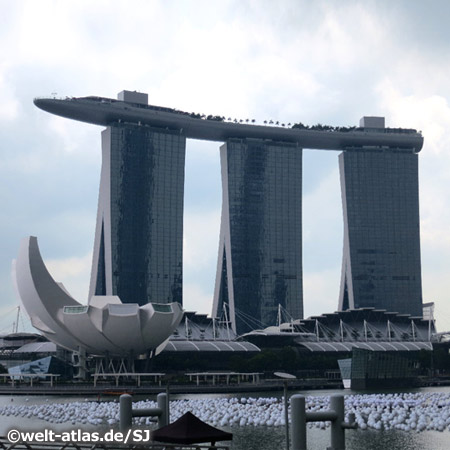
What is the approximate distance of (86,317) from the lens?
11750 centimetres

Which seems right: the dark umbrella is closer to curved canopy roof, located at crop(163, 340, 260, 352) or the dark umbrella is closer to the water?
the water

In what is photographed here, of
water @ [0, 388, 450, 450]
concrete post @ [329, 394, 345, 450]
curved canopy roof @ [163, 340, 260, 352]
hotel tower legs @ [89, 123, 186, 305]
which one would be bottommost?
water @ [0, 388, 450, 450]

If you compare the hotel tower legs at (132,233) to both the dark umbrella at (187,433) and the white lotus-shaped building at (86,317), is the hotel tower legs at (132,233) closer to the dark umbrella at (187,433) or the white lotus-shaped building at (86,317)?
the white lotus-shaped building at (86,317)

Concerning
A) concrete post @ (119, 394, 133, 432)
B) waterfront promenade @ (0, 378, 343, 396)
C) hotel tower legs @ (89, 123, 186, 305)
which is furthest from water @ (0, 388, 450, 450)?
hotel tower legs @ (89, 123, 186, 305)

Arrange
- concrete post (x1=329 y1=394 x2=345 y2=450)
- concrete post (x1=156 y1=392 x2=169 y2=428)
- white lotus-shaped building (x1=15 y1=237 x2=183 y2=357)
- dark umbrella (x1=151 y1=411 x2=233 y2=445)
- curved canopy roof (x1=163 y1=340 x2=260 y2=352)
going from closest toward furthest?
concrete post (x1=329 y1=394 x2=345 y2=450)
dark umbrella (x1=151 y1=411 x2=233 y2=445)
concrete post (x1=156 y1=392 x2=169 y2=428)
white lotus-shaped building (x1=15 y1=237 x2=183 y2=357)
curved canopy roof (x1=163 y1=340 x2=260 y2=352)

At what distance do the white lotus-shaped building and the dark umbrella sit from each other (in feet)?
310

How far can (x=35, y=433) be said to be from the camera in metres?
21.7

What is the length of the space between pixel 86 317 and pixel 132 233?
7693cm

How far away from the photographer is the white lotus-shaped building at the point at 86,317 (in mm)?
118438

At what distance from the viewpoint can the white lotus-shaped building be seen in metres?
118

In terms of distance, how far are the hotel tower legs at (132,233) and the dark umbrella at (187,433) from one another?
543 feet

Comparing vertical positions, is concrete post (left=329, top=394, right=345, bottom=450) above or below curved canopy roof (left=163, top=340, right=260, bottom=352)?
below

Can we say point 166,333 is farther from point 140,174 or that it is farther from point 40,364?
point 140,174

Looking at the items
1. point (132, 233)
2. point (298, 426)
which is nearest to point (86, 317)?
point (132, 233)
